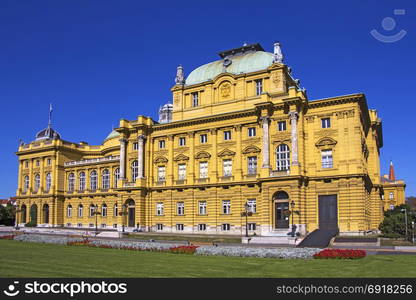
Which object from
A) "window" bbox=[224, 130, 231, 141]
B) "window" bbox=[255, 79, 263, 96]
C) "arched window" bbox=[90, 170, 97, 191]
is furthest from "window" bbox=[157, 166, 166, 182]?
"arched window" bbox=[90, 170, 97, 191]

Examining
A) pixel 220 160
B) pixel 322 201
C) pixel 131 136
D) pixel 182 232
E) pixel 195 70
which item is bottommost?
pixel 182 232

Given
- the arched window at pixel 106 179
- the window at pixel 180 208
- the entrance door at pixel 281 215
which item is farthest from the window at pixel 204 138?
the arched window at pixel 106 179

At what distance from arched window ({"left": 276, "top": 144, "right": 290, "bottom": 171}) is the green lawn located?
2726 centimetres

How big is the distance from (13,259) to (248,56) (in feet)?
163

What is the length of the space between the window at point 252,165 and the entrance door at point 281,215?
6.44m

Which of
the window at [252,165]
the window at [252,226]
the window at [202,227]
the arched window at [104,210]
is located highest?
the window at [252,165]

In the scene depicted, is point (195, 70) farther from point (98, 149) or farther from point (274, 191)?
point (98, 149)

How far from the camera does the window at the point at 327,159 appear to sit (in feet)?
177

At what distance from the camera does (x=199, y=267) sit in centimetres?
2398

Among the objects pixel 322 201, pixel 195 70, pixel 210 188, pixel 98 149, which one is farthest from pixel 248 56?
pixel 98 149

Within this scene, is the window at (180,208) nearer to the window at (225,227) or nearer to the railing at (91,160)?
the window at (225,227)

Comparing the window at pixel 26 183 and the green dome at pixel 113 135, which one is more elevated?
the green dome at pixel 113 135

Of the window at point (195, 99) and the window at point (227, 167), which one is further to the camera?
the window at point (195, 99)

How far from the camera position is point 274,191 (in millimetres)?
54344
